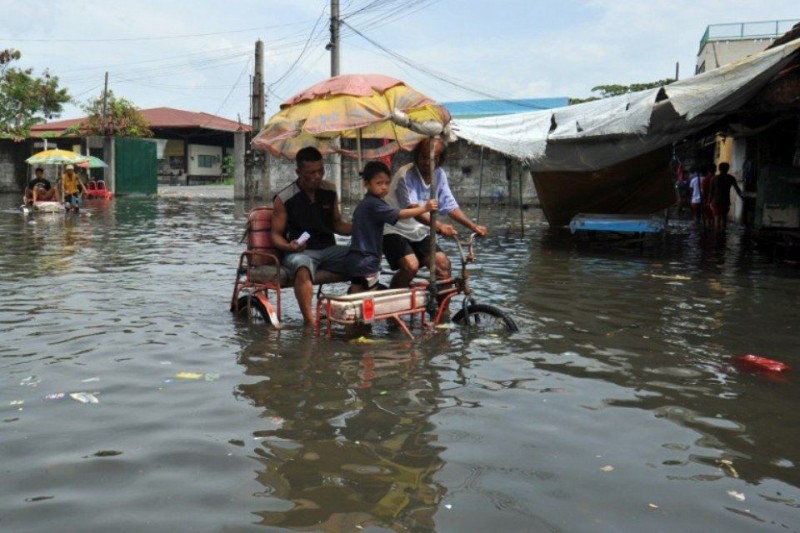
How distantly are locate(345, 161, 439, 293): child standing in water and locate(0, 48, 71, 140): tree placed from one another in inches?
1677

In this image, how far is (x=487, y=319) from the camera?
21.6ft

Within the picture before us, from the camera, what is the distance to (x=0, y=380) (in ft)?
16.3

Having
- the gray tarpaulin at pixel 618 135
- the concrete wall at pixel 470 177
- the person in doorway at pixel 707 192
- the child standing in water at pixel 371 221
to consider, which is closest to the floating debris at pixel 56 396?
the child standing in water at pixel 371 221

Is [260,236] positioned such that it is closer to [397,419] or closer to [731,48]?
[397,419]

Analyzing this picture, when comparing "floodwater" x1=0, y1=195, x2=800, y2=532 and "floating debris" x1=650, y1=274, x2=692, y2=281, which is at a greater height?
"floating debris" x1=650, y1=274, x2=692, y2=281

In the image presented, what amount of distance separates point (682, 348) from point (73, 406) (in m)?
4.54

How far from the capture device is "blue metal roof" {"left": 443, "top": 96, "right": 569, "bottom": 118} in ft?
158

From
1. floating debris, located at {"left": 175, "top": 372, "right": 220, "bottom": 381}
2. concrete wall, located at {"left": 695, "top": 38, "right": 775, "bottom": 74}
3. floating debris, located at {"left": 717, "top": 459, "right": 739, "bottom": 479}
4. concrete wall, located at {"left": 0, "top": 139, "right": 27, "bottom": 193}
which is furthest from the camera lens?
concrete wall, located at {"left": 0, "top": 139, "right": 27, "bottom": 193}

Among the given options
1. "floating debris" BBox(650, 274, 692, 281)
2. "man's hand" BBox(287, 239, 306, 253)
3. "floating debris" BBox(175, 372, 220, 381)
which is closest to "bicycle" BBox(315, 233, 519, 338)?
"man's hand" BBox(287, 239, 306, 253)

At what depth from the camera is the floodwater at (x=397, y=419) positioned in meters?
3.19

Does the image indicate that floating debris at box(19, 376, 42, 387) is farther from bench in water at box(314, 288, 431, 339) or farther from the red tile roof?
the red tile roof

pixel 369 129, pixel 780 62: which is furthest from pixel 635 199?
pixel 369 129

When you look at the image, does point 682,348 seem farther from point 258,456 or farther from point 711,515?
point 258,456

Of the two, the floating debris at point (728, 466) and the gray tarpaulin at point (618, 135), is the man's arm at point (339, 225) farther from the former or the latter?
the gray tarpaulin at point (618, 135)
